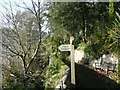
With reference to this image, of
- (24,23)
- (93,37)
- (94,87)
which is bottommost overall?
(94,87)

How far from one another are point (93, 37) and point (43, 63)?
8.30 feet

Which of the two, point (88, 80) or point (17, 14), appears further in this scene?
point (17, 14)

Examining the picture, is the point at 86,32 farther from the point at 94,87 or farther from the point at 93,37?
the point at 94,87

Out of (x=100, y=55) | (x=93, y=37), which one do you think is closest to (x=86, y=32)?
(x=93, y=37)

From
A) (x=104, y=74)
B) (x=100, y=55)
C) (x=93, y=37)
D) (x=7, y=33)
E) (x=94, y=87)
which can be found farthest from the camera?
(x=7, y=33)

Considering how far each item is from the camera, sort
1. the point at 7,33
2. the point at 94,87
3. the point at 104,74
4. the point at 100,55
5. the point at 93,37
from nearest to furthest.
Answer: the point at 94,87
the point at 104,74
the point at 100,55
the point at 93,37
the point at 7,33

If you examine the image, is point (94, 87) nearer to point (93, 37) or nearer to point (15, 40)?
point (93, 37)

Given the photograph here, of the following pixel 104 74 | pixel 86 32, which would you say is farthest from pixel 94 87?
pixel 86 32

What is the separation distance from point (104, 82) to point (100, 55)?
135 centimetres

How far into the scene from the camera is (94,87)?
6672mm

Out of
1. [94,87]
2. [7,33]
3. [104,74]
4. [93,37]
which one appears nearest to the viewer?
[94,87]

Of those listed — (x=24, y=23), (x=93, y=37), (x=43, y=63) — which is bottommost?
(x=43, y=63)

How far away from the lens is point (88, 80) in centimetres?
683

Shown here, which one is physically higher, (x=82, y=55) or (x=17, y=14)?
(x=17, y=14)
